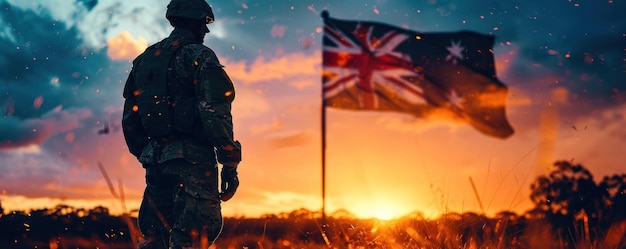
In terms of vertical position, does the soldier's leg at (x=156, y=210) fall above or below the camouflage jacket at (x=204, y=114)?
below

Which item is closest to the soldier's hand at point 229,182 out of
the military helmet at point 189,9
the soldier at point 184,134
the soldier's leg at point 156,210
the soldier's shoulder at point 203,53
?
the soldier at point 184,134

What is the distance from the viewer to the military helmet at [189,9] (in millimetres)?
5266

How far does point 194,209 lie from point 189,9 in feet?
4.89

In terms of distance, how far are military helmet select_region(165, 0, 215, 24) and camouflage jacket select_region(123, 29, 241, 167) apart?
0.13 m

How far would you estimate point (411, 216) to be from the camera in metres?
4.93

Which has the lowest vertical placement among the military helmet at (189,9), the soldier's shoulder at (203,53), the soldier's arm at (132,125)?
the soldier's arm at (132,125)

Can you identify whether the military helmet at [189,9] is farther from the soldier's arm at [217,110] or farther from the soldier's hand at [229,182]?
the soldier's hand at [229,182]

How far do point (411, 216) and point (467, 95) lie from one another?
6175 millimetres

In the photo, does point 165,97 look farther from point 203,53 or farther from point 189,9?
point 189,9

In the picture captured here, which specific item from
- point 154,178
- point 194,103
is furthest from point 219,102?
point 154,178

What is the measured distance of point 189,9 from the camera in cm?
529

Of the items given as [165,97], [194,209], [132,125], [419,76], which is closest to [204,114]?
[165,97]

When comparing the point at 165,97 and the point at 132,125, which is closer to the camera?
the point at 165,97

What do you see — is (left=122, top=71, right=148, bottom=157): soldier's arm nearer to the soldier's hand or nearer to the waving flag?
the soldier's hand
